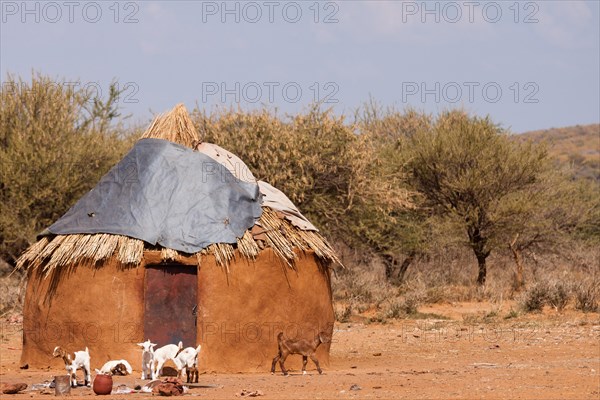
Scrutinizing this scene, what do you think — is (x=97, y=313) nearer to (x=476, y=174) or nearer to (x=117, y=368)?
(x=117, y=368)

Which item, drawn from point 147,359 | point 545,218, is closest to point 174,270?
Answer: point 147,359

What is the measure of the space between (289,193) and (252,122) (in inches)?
73.0

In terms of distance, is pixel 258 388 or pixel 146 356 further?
pixel 146 356

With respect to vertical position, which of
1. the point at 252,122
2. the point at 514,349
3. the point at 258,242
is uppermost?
the point at 252,122

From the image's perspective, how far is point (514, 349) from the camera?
1493 cm

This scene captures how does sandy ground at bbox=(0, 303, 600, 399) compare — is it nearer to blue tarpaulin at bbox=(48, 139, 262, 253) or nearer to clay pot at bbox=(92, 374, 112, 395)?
clay pot at bbox=(92, 374, 112, 395)

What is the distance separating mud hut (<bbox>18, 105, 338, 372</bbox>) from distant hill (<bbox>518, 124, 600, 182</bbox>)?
3778 centimetres

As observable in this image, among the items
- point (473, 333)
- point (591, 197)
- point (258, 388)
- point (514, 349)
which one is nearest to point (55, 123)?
point (473, 333)

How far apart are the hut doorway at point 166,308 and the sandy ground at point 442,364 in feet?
2.06

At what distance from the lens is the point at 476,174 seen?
82.7 ft

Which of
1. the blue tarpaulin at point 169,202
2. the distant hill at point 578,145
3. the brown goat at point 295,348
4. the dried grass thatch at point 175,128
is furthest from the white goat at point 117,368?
the distant hill at point 578,145

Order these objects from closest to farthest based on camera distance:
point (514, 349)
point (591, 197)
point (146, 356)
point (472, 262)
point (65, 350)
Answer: point (146, 356), point (65, 350), point (514, 349), point (472, 262), point (591, 197)

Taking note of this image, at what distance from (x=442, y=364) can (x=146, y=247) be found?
4248 mm

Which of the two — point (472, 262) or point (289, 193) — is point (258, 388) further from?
point (472, 262)
